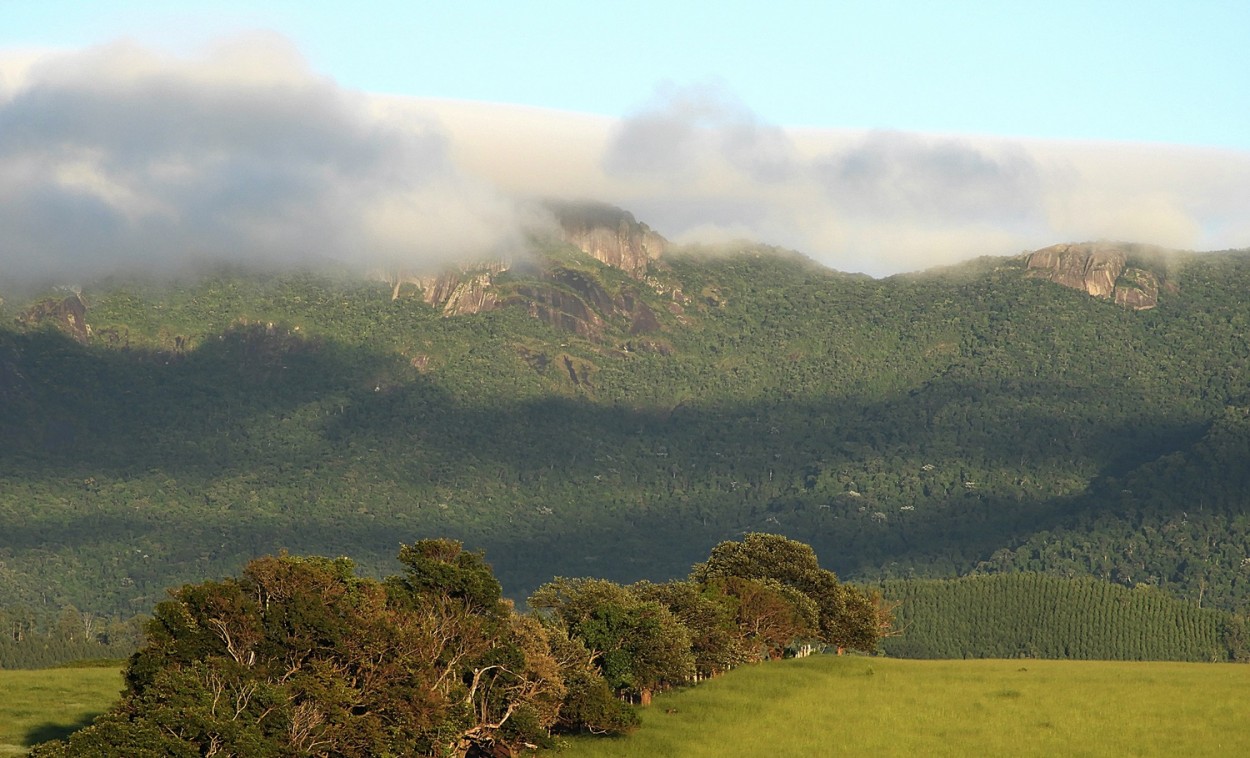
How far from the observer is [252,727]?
77.8 metres

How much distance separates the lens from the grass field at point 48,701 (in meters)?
101

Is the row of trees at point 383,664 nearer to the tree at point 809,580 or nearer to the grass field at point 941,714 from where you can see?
the grass field at point 941,714

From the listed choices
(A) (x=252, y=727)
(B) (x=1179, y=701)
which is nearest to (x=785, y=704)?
(B) (x=1179, y=701)

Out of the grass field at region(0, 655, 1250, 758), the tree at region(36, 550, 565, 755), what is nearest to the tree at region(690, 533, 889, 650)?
the grass field at region(0, 655, 1250, 758)

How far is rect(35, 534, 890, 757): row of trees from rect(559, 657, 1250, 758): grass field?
489cm

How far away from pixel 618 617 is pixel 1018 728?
28.7m

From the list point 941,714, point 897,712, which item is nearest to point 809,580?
point 897,712

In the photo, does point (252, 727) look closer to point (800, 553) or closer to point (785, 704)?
point (785, 704)

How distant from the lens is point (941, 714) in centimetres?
11675

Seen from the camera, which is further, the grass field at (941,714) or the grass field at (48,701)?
the grass field at (941,714)

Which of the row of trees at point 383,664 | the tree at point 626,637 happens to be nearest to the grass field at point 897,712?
the tree at point 626,637

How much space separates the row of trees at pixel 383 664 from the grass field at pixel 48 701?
17.5 meters

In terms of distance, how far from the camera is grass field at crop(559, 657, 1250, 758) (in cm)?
10338

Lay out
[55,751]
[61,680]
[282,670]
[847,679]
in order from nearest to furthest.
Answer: [55,751] < [282,670] < [61,680] < [847,679]
